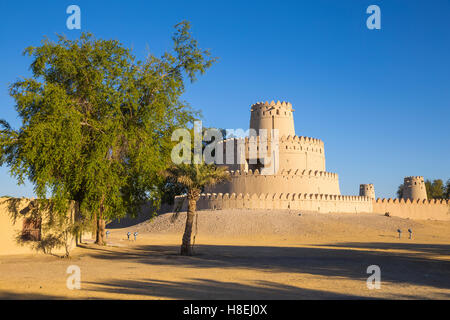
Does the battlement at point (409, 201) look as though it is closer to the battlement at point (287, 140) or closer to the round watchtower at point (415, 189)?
the round watchtower at point (415, 189)

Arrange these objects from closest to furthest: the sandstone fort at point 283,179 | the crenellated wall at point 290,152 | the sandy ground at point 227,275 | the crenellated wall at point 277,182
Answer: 1. the sandy ground at point 227,275
2. the sandstone fort at point 283,179
3. the crenellated wall at point 277,182
4. the crenellated wall at point 290,152

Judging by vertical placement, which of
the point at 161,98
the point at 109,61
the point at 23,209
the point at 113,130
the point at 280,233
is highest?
the point at 109,61

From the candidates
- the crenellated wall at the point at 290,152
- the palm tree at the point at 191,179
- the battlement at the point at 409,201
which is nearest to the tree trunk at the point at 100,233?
the palm tree at the point at 191,179

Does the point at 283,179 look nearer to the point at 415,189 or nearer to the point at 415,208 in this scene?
the point at 415,208

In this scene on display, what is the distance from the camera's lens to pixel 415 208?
56.7m

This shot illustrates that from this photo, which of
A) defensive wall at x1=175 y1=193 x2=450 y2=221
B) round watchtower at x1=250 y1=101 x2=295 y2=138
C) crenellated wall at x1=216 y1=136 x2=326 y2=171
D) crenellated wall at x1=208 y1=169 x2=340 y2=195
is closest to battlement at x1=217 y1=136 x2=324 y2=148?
crenellated wall at x1=216 y1=136 x2=326 y2=171

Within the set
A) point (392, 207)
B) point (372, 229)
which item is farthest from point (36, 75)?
point (392, 207)

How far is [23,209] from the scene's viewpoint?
19.9m

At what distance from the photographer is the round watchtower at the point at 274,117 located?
56969 millimetres

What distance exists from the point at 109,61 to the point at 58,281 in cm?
1289

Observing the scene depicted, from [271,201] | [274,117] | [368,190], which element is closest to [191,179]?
[271,201]

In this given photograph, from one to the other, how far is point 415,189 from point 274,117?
1141 inches

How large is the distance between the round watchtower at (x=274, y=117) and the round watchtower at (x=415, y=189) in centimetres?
2486
